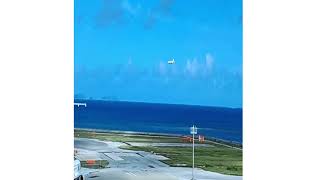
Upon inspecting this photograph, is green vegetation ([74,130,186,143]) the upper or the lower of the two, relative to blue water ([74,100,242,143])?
lower

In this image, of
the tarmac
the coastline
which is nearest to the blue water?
the coastline

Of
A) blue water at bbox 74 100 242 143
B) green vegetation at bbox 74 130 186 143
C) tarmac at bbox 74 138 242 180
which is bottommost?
tarmac at bbox 74 138 242 180

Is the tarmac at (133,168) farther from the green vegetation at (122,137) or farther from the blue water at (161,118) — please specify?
the blue water at (161,118)

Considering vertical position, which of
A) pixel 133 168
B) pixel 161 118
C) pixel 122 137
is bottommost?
pixel 133 168

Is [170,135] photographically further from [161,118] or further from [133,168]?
[133,168]

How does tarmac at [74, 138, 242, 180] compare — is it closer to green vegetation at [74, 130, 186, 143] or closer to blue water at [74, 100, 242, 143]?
green vegetation at [74, 130, 186, 143]

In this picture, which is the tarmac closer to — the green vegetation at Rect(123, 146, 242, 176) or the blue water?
the green vegetation at Rect(123, 146, 242, 176)

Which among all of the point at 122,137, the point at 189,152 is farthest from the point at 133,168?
the point at 189,152
